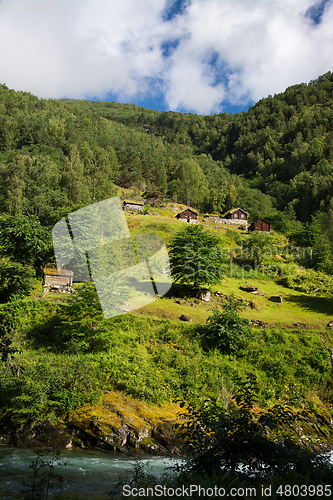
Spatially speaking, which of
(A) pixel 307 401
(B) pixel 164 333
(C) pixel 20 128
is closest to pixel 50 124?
(C) pixel 20 128

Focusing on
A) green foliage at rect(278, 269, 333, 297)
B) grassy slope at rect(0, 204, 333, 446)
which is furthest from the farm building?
grassy slope at rect(0, 204, 333, 446)

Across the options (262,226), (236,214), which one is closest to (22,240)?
(262,226)

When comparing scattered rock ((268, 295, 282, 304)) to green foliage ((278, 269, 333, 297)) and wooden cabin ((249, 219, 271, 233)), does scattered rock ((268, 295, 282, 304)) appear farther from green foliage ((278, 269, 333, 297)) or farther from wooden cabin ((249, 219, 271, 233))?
wooden cabin ((249, 219, 271, 233))

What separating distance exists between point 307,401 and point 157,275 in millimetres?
15908

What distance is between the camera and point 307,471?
4730 mm

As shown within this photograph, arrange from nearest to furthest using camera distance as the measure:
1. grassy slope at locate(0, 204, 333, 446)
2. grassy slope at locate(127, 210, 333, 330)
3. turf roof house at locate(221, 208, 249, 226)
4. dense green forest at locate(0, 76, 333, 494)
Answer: dense green forest at locate(0, 76, 333, 494) → grassy slope at locate(0, 204, 333, 446) → grassy slope at locate(127, 210, 333, 330) → turf roof house at locate(221, 208, 249, 226)

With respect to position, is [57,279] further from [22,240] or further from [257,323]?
[257,323]

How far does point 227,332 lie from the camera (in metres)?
15.2

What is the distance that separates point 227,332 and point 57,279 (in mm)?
12060

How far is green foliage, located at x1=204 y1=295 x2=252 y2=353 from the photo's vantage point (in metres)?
15.3

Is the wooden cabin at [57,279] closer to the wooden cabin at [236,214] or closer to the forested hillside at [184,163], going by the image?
the forested hillside at [184,163]

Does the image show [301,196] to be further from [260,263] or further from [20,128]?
[20,128]

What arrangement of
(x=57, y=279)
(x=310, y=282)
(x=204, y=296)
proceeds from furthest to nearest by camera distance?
(x=310, y=282) < (x=204, y=296) < (x=57, y=279)

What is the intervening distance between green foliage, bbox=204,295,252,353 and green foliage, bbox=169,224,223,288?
5215 millimetres
